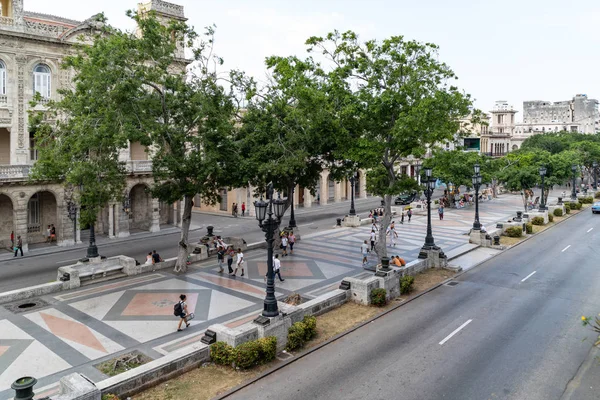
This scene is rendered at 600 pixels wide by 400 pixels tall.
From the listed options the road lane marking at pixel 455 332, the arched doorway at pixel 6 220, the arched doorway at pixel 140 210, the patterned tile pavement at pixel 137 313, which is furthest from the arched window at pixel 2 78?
the road lane marking at pixel 455 332

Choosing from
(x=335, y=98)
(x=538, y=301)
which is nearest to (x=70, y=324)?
(x=335, y=98)

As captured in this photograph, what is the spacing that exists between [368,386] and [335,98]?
48.5 feet

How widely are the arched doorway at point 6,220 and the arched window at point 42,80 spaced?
26.1 ft

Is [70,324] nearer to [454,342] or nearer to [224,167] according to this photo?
[224,167]

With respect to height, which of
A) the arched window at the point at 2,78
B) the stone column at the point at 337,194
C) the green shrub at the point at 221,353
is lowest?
the green shrub at the point at 221,353

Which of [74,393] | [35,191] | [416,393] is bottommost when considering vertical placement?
[416,393]

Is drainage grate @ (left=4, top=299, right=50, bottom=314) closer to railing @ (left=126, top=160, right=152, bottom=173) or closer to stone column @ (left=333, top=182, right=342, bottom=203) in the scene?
railing @ (left=126, top=160, right=152, bottom=173)

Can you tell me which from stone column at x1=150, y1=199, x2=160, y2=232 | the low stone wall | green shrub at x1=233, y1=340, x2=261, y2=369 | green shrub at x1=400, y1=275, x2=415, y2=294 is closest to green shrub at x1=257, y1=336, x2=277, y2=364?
green shrub at x1=233, y1=340, x2=261, y2=369

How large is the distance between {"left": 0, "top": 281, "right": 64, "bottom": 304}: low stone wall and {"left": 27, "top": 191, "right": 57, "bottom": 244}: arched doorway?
47.8ft

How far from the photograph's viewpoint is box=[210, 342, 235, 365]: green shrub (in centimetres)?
1252

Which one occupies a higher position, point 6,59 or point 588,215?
point 6,59

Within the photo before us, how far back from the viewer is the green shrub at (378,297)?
17656 millimetres

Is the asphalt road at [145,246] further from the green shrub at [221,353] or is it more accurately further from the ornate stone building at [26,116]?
the green shrub at [221,353]

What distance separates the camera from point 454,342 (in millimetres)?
14406
